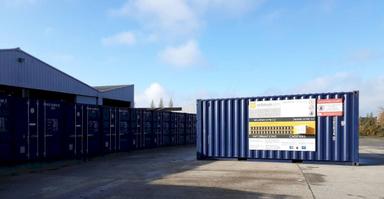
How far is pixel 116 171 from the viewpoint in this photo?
14734mm

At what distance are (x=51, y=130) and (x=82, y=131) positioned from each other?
6.96ft

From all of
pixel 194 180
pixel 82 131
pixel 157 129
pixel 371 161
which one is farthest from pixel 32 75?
pixel 371 161

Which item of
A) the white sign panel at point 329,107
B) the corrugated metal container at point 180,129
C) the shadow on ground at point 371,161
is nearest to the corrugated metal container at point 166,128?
the corrugated metal container at point 180,129

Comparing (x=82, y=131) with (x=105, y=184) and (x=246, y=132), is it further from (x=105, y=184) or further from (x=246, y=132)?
(x=105, y=184)

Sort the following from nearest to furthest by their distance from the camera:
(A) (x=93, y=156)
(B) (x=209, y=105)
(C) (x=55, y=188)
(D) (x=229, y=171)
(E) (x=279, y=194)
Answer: (E) (x=279, y=194)
(C) (x=55, y=188)
(D) (x=229, y=171)
(B) (x=209, y=105)
(A) (x=93, y=156)

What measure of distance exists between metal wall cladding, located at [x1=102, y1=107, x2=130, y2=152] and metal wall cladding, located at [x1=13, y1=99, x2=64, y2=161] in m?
3.51

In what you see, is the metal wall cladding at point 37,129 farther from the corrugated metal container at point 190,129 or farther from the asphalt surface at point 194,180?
the corrugated metal container at point 190,129

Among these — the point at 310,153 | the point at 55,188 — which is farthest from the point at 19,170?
the point at 310,153

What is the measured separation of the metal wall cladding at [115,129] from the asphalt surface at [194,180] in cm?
449

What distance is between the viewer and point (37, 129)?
16922 millimetres

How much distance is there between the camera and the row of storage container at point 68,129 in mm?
15789

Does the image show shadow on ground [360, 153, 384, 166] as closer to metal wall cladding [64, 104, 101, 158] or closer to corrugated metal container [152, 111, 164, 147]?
metal wall cladding [64, 104, 101, 158]

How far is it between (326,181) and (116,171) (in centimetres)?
682

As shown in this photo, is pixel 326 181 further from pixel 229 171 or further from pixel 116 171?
pixel 116 171
